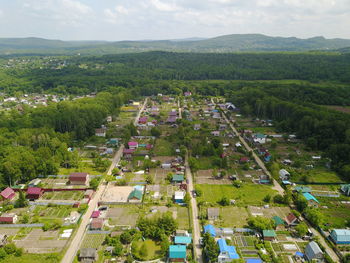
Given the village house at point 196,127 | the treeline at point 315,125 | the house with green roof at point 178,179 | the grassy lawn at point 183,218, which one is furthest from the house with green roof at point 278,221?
the village house at point 196,127

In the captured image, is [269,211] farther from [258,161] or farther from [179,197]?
[258,161]

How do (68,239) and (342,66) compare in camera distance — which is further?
(342,66)

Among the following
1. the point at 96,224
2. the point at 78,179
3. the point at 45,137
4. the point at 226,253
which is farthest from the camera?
the point at 45,137

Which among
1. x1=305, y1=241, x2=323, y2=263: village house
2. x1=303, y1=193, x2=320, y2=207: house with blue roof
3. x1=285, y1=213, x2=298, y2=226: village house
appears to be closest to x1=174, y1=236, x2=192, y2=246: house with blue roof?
x1=305, y1=241, x2=323, y2=263: village house

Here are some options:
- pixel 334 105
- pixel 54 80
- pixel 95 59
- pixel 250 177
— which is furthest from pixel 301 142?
pixel 95 59

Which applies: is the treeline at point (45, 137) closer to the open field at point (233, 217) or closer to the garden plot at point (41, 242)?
the garden plot at point (41, 242)

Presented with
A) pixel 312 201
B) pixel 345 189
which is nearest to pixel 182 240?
pixel 312 201

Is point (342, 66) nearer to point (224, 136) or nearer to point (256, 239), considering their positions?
point (224, 136)
